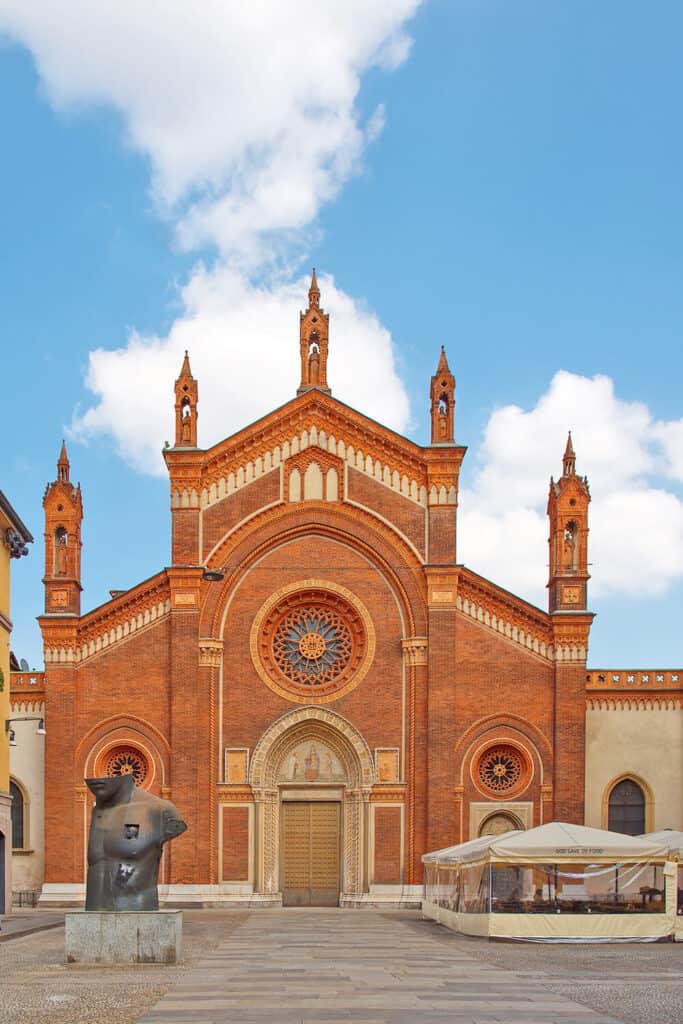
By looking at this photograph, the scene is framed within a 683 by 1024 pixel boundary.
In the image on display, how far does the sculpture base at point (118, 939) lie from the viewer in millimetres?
20328

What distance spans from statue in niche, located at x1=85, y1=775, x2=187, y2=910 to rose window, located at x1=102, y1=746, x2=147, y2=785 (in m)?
19.1

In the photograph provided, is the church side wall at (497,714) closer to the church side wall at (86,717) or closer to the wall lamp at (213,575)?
the wall lamp at (213,575)

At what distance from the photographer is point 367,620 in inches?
1618

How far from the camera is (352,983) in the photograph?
1803cm

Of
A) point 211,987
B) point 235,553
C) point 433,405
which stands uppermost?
point 433,405

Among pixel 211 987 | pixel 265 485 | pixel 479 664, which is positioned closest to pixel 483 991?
pixel 211 987

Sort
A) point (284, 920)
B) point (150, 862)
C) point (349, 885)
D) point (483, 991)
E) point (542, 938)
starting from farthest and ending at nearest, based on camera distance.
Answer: point (349, 885) < point (284, 920) < point (542, 938) < point (150, 862) < point (483, 991)

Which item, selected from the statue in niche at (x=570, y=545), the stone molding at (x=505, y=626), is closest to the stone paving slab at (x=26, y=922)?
the stone molding at (x=505, y=626)

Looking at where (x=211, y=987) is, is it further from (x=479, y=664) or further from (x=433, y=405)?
(x=433, y=405)

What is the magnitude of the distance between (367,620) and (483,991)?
78.9ft

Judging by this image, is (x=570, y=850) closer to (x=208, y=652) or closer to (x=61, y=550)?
(x=208, y=652)

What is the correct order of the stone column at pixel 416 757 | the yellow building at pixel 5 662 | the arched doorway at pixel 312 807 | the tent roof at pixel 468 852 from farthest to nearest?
1. the arched doorway at pixel 312 807
2. the stone column at pixel 416 757
3. the yellow building at pixel 5 662
4. the tent roof at pixel 468 852

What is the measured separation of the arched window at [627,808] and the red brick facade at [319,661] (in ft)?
6.74

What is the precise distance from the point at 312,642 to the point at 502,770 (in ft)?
23.4
